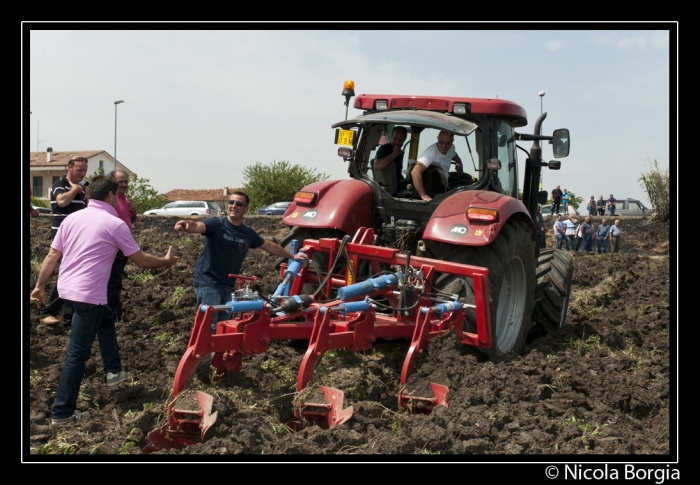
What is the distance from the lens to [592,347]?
667 centimetres

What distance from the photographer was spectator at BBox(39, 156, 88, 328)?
6539 millimetres

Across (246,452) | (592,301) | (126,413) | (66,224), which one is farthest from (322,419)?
(592,301)

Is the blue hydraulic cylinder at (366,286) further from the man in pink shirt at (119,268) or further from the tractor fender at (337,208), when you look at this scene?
the man in pink shirt at (119,268)

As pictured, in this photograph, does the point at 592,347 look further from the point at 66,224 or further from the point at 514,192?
the point at 66,224

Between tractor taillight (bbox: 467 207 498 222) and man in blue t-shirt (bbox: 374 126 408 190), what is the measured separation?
1.13 metres

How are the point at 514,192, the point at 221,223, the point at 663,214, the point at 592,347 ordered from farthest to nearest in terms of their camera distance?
1. the point at 663,214
2. the point at 514,192
3. the point at 592,347
4. the point at 221,223

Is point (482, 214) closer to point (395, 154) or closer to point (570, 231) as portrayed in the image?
point (395, 154)

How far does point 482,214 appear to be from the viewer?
5.45 m

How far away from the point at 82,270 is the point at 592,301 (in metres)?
6.62

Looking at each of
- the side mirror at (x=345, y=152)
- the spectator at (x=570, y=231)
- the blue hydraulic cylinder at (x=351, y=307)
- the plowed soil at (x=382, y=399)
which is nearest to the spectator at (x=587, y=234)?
the spectator at (x=570, y=231)

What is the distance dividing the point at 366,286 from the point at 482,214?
3.46ft

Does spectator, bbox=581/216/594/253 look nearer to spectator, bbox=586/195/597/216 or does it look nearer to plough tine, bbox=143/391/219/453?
spectator, bbox=586/195/597/216

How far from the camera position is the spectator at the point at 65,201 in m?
6.54

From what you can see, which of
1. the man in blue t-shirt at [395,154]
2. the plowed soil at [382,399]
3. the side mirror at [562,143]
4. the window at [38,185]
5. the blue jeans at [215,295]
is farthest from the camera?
the window at [38,185]
